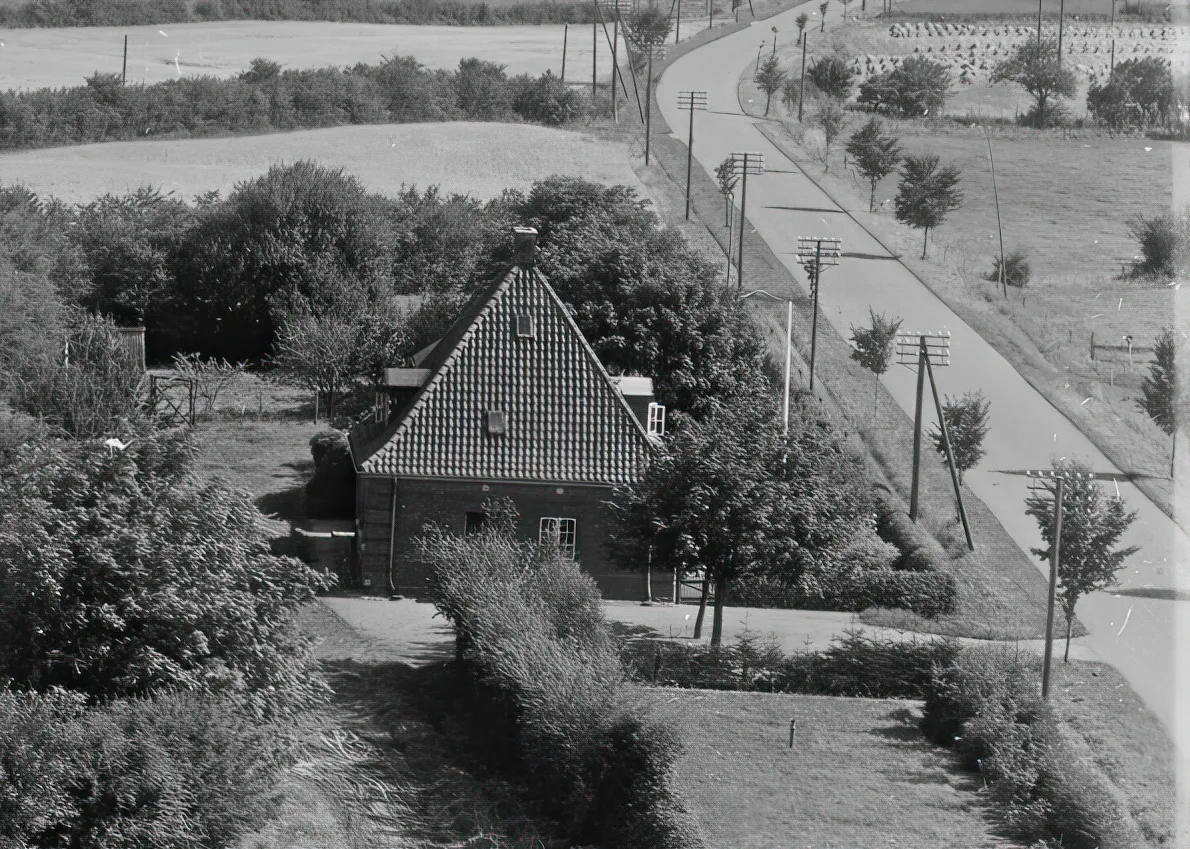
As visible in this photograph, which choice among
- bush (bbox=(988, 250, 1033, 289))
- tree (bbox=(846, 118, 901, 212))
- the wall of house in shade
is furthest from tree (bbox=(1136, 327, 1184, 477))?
tree (bbox=(846, 118, 901, 212))

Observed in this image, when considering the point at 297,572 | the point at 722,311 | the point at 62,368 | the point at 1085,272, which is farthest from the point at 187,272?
the point at 1085,272

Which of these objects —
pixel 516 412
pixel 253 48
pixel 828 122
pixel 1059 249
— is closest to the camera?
pixel 516 412

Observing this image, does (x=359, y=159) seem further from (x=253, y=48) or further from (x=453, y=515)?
(x=453, y=515)

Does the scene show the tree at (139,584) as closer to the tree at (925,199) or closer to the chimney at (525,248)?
the chimney at (525,248)

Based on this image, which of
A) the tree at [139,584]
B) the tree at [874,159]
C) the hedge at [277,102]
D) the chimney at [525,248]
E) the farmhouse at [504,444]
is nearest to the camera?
the tree at [139,584]

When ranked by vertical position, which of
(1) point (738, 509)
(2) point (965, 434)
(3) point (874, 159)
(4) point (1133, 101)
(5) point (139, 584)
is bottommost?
(2) point (965, 434)

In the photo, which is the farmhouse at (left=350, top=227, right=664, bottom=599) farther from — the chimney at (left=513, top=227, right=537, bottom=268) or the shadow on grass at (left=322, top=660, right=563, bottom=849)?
the shadow on grass at (left=322, top=660, right=563, bottom=849)

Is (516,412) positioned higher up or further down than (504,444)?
higher up

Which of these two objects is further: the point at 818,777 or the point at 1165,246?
the point at 1165,246

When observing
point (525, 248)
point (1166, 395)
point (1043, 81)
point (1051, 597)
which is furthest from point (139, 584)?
point (1043, 81)

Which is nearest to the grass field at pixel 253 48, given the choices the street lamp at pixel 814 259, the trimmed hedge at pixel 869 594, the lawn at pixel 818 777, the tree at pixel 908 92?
the tree at pixel 908 92
